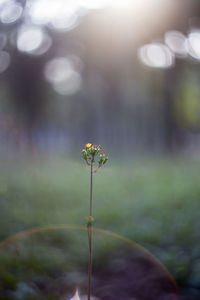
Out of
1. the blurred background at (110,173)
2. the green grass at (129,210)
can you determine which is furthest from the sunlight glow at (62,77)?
the green grass at (129,210)

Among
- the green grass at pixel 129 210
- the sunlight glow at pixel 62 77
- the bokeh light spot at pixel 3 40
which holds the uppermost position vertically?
the sunlight glow at pixel 62 77

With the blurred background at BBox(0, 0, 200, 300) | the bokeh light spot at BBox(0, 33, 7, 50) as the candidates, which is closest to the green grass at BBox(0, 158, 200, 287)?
the blurred background at BBox(0, 0, 200, 300)

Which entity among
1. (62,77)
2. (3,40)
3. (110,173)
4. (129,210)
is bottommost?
(129,210)

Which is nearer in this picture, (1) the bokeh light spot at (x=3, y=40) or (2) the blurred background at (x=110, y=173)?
(2) the blurred background at (x=110, y=173)

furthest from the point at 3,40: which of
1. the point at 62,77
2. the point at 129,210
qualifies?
the point at 62,77

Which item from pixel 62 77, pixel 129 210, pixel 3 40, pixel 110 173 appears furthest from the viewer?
pixel 62 77

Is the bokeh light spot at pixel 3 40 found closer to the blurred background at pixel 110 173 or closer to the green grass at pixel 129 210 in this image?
the blurred background at pixel 110 173

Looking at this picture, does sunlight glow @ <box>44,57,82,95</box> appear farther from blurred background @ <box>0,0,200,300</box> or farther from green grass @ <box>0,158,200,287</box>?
green grass @ <box>0,158,200,287</box>

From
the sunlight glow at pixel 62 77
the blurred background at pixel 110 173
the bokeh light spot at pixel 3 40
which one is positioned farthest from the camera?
the sunlight glow at pixel 62 77

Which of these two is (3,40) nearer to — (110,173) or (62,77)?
(110,173)
